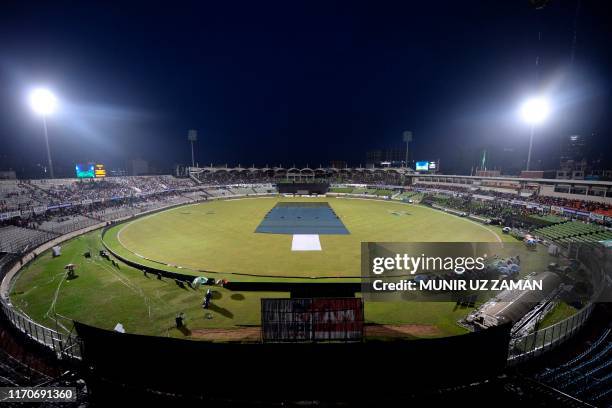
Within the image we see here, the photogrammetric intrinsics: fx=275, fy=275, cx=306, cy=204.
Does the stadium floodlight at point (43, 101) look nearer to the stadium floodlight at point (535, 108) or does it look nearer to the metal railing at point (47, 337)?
the metal railing at point (47, 337)

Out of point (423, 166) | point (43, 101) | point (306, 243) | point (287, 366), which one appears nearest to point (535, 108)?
point (423, 166)

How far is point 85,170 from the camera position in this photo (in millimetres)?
59625

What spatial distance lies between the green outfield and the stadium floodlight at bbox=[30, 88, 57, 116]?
2868cm

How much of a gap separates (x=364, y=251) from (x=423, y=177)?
71.9 metres

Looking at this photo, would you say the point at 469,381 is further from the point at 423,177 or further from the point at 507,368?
the point at 423,177

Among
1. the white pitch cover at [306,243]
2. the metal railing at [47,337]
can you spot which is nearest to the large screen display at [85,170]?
the white pitch cover at [306,243]

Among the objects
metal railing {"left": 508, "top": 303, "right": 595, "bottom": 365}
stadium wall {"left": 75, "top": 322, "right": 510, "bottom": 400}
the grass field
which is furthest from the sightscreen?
the grass field

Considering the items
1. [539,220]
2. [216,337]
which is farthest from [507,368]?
[539,220]

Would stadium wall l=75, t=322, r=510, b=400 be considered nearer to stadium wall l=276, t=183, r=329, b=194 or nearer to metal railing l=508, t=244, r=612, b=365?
metal railing l=508, t=244, r=612, b=365

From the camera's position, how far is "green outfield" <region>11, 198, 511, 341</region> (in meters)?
16.8

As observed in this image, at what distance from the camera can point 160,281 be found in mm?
22938

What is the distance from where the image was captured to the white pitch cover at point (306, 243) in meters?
32.0

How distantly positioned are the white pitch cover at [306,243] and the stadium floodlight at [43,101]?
52561 mm

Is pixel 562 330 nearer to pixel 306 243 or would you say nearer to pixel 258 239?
pixel 306 243
